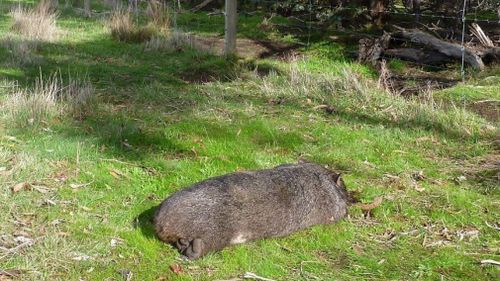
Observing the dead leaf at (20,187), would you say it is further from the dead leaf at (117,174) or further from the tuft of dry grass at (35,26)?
the tuft of dry grass at (35,26)

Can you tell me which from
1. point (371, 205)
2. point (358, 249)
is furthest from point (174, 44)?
point (358, 249)

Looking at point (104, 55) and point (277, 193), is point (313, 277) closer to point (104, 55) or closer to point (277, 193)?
point (277, 193)

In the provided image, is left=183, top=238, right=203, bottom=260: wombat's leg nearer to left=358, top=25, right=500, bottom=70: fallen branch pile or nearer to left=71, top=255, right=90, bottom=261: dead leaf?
left=71, top=255, right=90, bottom=261: dead leaf

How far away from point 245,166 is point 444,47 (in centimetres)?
604

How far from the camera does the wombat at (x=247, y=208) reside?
423cm

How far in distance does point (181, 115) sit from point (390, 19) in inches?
322

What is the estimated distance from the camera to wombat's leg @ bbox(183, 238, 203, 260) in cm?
416

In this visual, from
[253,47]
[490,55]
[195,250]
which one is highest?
[490,55]

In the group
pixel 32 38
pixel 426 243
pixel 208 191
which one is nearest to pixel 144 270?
pixel 208 191

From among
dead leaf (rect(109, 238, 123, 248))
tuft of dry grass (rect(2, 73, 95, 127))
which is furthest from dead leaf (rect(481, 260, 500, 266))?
tuft of dry grass (rect(2, 73, 95, 127))

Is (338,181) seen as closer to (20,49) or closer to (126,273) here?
(126,273)

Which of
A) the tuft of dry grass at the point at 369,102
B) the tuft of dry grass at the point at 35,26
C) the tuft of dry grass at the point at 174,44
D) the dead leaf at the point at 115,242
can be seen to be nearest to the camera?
the dead leaf at the point at 115,242

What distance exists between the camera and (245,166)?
5824 millimetres

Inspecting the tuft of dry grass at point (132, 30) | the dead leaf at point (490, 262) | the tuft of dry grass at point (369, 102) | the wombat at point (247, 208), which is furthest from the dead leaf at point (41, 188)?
the tuft of dry grass at point (132, 30)
